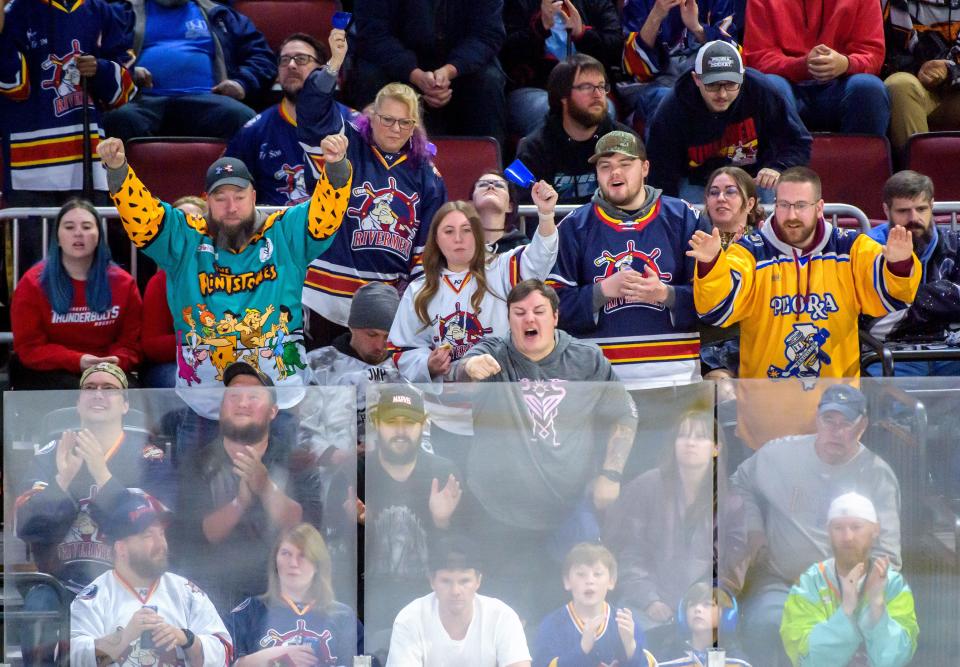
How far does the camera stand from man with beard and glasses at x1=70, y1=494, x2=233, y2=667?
539 cm

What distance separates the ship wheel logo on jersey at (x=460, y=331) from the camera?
693cm

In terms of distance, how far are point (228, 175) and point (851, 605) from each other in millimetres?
3286

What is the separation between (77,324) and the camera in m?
7.48

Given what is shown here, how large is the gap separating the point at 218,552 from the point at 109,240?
3136 mm

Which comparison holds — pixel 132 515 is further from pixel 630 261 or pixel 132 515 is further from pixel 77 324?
pixel 630 261

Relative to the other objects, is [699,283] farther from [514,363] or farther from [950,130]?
[950,130]

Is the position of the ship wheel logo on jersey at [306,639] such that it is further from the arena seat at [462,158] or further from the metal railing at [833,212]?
the arena seat at [462,158]

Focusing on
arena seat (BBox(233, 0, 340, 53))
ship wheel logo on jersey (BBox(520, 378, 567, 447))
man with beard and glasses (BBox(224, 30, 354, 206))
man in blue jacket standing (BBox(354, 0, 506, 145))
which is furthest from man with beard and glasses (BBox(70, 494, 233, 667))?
arena seat (BBox(233, 0, 340, 53))

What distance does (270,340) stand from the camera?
7016 millimetres

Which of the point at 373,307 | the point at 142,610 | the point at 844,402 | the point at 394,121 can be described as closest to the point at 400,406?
the point at 142,610

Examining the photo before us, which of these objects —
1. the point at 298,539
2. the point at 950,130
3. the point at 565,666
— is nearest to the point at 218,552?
the point at 298,539

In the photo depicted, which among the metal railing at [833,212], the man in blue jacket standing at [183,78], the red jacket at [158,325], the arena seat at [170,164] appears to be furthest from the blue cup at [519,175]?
the man in blue jacket standing at [183,78]

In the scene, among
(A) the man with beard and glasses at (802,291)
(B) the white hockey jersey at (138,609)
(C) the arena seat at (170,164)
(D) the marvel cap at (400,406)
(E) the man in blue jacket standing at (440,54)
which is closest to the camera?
(B) the white hockey jersey at (138,609)

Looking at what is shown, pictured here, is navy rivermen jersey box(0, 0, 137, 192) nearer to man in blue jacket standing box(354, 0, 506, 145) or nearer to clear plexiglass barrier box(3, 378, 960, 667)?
man in blue jacket standing box(354, 0, 506, 145)
